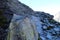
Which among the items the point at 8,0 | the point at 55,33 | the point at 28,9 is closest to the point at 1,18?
the point at 8,0

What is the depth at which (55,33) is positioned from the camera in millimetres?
12203

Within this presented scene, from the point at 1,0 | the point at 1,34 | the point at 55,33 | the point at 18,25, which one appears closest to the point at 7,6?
the point at 1,0

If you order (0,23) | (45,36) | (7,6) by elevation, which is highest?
(7,6)

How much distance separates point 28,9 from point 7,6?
343cm

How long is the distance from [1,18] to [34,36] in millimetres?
2627

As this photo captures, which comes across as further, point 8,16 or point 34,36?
point 8,16

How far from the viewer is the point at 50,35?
1187cm

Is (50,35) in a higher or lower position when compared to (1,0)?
lower

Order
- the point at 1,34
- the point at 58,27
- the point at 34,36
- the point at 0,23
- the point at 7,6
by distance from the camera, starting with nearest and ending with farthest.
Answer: the point at 34,36 < the point at 1,34 < the point at 0,23 < the point at 7,6 < the point at 58,27

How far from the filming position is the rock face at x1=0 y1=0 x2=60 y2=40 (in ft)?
24.4

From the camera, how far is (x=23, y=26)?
7.46 metres

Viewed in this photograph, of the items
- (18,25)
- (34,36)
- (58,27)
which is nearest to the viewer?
(18,25)

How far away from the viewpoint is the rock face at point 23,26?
744cm

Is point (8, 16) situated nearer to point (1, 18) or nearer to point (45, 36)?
point (1, 18)
